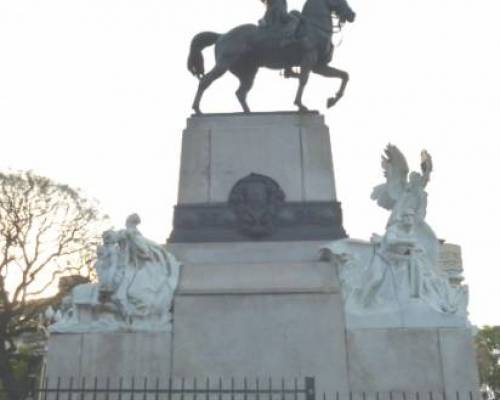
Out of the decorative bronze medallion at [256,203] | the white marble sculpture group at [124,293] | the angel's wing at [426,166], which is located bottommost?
the white marble sculpture group at [124,293]

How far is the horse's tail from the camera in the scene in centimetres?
1247

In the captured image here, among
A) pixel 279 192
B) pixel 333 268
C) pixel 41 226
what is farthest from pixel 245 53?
pixel 41 226

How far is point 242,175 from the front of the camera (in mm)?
11250

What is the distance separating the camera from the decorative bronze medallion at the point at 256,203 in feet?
34.7

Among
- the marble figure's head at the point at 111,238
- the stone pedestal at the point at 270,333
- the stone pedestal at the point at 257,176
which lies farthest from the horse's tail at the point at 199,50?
the marble figure's head at the point at 111,238

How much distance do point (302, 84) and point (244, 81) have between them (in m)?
1.29

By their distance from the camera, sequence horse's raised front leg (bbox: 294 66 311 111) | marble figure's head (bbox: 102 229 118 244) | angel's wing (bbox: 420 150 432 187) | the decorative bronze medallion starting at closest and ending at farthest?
marble figure's head (bbox: 102 229 118 244) < the decorative bronze medallion < angel's wing (bbox: 420 150 432 187) < horse's raised front leg (bbox: 294 66 311 111)

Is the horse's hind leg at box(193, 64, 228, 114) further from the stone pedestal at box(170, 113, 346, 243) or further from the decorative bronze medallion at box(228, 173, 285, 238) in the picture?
the decorative bronze medallion at box(228, 173, 285, 238)

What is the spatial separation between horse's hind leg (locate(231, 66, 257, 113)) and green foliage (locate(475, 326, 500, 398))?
25.4m

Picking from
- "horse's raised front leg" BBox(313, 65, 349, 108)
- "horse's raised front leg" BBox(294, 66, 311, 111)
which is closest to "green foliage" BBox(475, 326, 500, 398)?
"horse's raised front leg" BBox(313, 65, 349, 108)

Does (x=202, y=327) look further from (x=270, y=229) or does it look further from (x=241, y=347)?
(x=270, y=229)

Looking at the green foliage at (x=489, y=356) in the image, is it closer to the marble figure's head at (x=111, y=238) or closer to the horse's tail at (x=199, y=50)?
the horse's tail at (x=199, y=50)

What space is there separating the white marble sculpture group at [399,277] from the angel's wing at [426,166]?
1.62 feet

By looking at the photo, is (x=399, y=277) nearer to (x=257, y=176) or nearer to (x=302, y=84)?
(x=257, y=176)
